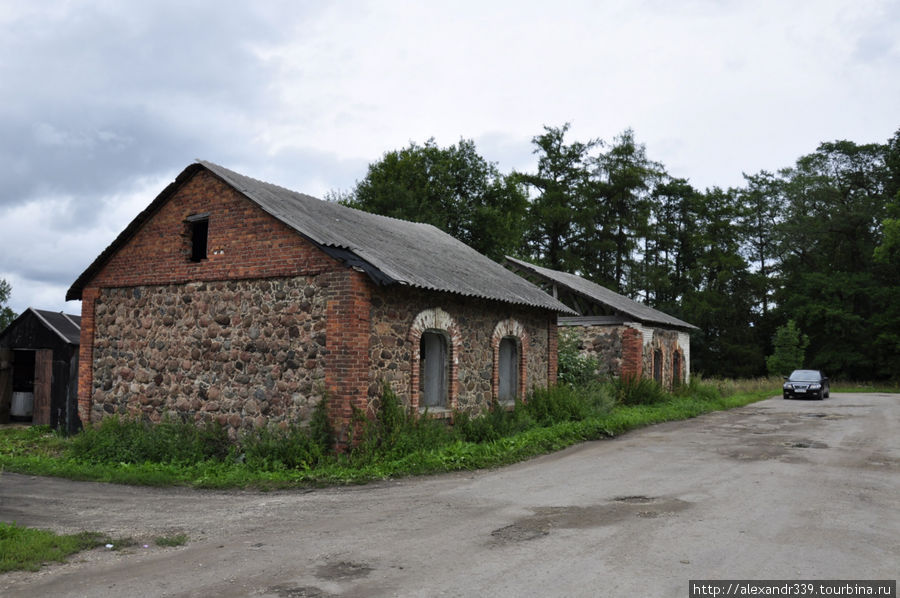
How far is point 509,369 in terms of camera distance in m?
15.6

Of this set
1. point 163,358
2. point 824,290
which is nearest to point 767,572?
point 163,358

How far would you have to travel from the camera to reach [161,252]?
13.2m

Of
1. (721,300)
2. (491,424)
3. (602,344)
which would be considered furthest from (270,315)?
(721,300)

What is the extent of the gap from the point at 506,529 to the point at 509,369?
8916mm

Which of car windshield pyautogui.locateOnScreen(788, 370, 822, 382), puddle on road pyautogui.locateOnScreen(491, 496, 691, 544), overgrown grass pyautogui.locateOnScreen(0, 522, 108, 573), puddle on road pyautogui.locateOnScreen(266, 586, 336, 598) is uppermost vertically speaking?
car windshield pyautogui.locateOnScreen(788, 370, 822, 382)

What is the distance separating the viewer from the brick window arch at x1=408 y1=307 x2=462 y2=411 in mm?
11906

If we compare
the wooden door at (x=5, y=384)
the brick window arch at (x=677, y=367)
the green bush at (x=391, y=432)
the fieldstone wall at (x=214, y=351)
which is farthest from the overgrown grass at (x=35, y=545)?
the brick window arch at (x=677, y=367)

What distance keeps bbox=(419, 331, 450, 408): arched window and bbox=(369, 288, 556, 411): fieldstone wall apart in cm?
28

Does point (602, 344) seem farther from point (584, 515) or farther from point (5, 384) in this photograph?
point (5, 384)

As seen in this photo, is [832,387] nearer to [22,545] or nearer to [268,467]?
[268,467]

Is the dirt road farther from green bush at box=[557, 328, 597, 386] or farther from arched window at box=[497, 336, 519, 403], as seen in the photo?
green bush at box=[557, 328, 597, 386]

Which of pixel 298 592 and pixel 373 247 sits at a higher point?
pixel 373 247

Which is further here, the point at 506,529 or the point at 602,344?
the point at 602,344

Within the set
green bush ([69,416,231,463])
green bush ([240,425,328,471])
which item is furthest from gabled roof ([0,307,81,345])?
green bush ([240,425,328,471])
